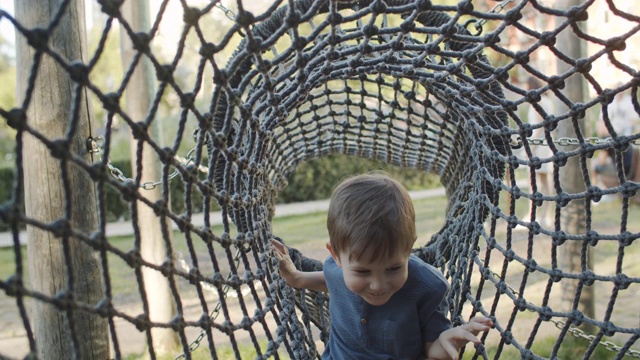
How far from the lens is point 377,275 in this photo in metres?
1.15

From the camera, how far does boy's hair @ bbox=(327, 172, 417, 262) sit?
1123 mm

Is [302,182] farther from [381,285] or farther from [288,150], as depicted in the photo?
[381,285]

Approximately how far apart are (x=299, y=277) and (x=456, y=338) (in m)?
0.43

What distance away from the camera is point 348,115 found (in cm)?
179

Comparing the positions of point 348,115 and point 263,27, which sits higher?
point 263,27

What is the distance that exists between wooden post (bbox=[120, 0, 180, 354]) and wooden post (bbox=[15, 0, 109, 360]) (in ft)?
4.65

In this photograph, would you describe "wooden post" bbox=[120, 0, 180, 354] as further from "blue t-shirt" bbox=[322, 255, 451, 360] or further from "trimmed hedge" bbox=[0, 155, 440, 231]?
"trimmed hedge" bbox=[0, 155, 440, 231]

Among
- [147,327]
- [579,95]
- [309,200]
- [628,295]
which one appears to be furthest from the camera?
[309,200]

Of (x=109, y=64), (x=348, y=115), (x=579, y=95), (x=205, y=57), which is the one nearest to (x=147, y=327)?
(x=205, y=57)

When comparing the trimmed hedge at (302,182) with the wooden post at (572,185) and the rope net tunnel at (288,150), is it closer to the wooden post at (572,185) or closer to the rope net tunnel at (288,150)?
the wooden post at (572,185)

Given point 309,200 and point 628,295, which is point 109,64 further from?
point 628,295

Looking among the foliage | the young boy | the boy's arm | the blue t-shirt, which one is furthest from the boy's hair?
the foliage

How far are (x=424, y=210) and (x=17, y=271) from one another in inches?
250

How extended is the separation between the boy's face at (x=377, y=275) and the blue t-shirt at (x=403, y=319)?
7cm
